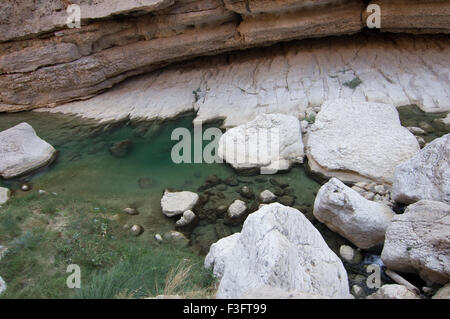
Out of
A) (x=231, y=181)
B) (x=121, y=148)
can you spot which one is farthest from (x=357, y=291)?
(x=121, y=148)

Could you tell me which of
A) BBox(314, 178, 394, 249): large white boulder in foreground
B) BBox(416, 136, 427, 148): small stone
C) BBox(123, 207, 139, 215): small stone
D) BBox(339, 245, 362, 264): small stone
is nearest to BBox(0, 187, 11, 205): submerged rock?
BBox(123, 207, 139, 215): small stone

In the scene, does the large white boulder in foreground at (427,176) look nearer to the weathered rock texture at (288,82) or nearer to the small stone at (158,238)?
the weathered rock texture at (288,82)

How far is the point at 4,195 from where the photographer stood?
19.9ft

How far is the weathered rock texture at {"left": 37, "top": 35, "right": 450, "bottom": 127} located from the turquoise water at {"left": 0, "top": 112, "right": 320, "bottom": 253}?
64cm

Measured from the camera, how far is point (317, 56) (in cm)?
919

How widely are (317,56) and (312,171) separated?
4233 millimetres

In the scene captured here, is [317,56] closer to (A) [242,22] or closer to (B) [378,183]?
(A) [242,22]

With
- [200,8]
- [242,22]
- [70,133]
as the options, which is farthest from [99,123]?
[242,22]

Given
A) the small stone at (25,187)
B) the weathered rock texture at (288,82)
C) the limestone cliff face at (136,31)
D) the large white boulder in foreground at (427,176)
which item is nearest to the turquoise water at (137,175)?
the small stone at (25,187)

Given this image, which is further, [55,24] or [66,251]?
[55,24]

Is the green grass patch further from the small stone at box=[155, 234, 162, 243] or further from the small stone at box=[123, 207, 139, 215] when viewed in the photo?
the small stone at box=[123, 207, 139, 215]

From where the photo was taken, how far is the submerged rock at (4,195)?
5.90m

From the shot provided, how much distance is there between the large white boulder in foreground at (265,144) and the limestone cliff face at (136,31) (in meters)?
2.73

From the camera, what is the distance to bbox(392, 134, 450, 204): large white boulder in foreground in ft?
14.8
